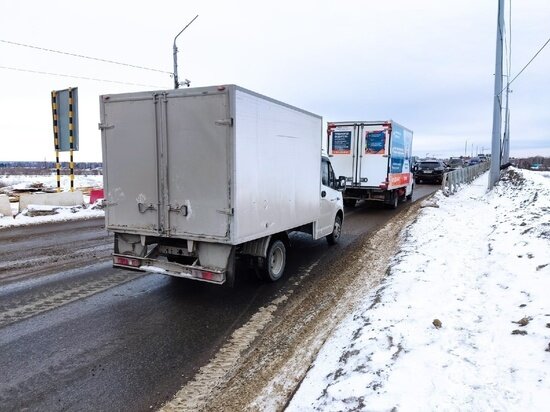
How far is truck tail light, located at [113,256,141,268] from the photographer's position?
6.33 meters

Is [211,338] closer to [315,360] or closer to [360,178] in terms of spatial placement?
[315,360]

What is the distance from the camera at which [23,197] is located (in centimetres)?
1473

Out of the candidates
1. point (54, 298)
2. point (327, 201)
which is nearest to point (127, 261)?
point (54, 298)

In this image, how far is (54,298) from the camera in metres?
6.10

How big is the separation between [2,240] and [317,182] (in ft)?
26.4

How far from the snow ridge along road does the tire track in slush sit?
8.80 ft

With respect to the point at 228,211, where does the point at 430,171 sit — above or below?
below

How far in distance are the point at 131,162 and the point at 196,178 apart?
116cm

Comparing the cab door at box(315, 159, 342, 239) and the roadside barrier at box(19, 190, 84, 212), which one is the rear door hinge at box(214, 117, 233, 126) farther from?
the roadside barrier at box(19, 190, 84, 212)

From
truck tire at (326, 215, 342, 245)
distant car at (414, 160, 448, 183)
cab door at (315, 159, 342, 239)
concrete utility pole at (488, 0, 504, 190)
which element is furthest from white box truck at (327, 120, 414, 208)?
distant car at (414, 160, 448, 183)

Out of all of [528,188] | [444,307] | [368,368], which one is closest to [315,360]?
[368,368]

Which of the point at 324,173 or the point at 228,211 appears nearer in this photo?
the point at 228,211

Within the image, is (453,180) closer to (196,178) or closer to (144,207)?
(196,178)

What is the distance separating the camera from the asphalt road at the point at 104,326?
3.84m
